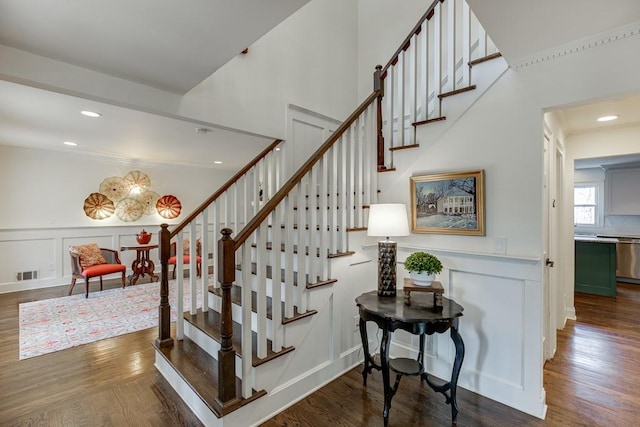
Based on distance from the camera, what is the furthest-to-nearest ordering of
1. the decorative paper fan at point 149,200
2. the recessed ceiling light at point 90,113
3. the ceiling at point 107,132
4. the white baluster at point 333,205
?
the decorative paper fan at point 149,200 → the recessed ceiling light at point 90,113 → the ceiling at point 107,132 → the white baluster at point 333,205

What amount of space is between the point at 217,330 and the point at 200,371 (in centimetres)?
32

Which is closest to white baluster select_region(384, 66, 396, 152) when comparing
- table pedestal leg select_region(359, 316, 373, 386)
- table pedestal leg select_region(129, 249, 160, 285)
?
table pedestal leg select_region(359, 316, 373, 386)

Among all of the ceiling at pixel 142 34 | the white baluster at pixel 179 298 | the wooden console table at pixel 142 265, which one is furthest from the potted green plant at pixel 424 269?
the wooden console table at pixel 142 265

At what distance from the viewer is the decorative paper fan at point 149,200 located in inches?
253

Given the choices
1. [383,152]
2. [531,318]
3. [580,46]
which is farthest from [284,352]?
[580,46]

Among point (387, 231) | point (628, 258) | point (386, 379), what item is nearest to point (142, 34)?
point (387, 231)

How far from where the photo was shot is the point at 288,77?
326 cm

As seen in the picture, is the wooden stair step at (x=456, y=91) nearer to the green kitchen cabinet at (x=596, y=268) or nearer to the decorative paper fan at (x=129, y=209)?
the green kitchen cabinet at (x=596, y=268)

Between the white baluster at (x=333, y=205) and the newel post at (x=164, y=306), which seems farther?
the newel post at (x=164, y=306)

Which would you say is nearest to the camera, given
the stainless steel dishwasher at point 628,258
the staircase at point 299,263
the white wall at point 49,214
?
the staircase at point 299,263

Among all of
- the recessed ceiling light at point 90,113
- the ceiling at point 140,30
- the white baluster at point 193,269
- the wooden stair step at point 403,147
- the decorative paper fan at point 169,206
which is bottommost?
the white baluster at point 193,269

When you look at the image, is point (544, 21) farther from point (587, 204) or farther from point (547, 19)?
point (587, 204)

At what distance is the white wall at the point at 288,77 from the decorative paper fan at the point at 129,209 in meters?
4.86

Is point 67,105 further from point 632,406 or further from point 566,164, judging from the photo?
point 566,164
